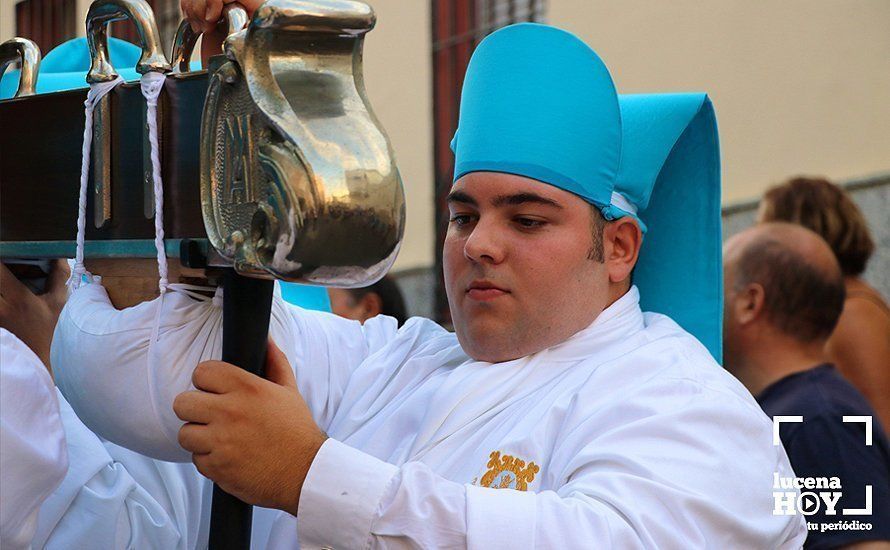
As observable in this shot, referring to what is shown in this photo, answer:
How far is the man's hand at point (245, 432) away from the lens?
5.49ft

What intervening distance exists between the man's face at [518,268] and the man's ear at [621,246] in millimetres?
94

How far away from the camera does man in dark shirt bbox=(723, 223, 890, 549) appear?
303 cm

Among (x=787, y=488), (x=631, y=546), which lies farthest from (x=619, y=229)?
(x=631, y=546)

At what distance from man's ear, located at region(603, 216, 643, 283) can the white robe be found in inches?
1.9

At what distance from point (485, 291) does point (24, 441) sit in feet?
3.37

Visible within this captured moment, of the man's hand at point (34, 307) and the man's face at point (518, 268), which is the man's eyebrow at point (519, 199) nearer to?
the man's face at point (518, 268)

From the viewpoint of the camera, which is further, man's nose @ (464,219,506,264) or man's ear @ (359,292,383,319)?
man's ear @ (359,292,383,319)

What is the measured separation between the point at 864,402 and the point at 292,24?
2.24 meters

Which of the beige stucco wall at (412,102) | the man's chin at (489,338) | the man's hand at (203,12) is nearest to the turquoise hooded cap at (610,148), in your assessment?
the man's chin at (489,338)

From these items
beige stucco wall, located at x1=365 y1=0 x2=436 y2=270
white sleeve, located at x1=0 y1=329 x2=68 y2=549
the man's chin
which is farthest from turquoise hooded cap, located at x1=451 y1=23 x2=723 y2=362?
beige stucco wall, located at x1=365 y1=0 x2=436 y2=270

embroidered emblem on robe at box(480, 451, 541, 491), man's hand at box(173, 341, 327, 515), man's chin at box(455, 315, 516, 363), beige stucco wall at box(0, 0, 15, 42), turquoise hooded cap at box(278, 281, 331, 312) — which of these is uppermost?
beige stucco wall at box(0, 0, 15, 42)

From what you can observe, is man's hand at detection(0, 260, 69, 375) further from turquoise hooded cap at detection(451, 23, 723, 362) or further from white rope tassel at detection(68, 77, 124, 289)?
turquoise hooded cap at detection(451, 23, 723, 362)

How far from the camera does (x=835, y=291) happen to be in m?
3.47

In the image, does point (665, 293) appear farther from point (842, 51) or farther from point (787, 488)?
point (842, 51)
